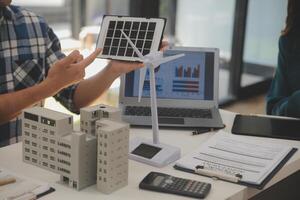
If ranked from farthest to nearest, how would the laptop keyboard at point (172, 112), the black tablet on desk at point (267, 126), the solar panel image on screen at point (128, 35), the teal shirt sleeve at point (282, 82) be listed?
the teal shirt sleeve at point (282, 82)
the laptop keyboard at point (172, 112)
the black tablet on desk at point (267, 126)
the solar panel image on screen at point (128, 35)

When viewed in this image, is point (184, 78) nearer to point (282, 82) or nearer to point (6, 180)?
point (282, 82)

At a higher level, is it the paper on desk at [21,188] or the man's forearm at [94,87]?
the man's forearm at [94,87]

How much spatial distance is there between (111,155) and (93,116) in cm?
15

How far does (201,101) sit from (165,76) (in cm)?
16

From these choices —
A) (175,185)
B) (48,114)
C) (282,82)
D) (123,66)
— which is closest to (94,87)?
(123,66)

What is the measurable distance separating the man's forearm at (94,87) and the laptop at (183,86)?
0.07 meters

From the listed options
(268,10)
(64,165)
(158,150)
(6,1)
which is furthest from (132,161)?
(268,10)

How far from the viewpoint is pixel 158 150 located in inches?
57.0

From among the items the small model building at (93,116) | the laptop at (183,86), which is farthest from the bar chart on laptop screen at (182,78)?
the small model building at (93,116)

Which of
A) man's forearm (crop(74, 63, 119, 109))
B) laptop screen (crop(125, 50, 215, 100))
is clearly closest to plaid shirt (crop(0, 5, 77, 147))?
man's forearm (crop(74, 63, 119, 109))

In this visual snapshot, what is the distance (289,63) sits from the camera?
6.90 ft

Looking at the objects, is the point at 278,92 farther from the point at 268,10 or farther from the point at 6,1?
the point at 268,10

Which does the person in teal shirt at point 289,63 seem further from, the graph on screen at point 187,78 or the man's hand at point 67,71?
the man's hand at point 67,71

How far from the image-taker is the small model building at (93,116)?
1272 mm
